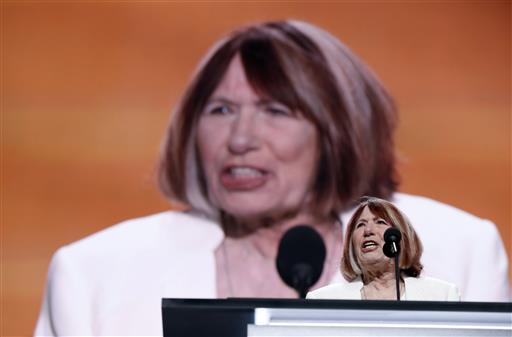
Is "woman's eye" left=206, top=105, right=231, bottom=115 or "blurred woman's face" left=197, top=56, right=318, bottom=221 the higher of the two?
"woman's eye" left=206, top=105, right=231, bottom=115

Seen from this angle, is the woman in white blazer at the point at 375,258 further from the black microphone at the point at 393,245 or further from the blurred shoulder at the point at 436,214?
the blurred shoulder at the point at 436,214

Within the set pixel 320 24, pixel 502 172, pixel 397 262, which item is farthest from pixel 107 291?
pixel 397 262

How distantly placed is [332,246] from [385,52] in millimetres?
925

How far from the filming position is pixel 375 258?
2.08 meters

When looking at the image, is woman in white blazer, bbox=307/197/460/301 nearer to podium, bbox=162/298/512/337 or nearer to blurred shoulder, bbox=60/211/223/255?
podium, bbox=162/298/512/337

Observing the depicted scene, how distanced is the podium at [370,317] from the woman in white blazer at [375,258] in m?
0.45

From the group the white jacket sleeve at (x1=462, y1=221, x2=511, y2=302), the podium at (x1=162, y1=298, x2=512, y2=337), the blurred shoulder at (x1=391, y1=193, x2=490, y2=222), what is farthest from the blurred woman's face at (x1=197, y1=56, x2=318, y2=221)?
the podium at (x1=162, y1=298, x2=512, y2=337)

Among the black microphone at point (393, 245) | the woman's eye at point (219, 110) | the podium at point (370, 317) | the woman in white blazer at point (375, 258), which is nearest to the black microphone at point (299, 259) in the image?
the woman in white blazer at point (375, 258)

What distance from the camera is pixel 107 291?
13.6ft

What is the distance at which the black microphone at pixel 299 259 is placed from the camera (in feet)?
9.29

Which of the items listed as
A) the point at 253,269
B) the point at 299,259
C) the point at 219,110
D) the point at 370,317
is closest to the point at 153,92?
the point at 219,110

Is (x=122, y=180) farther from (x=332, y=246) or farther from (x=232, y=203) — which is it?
(x=332, y=246)

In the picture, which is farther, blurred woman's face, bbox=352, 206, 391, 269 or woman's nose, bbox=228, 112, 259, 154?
woman's nose, bbox=228, 112, 259, 154

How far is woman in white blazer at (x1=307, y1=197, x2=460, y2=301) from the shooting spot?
208 centimetres
